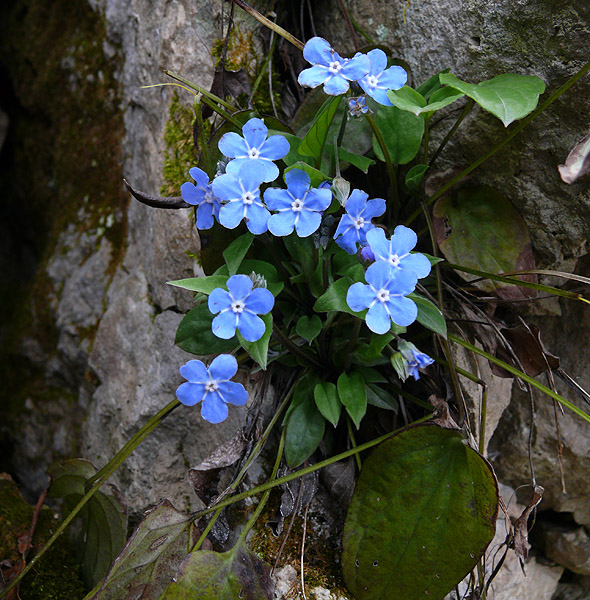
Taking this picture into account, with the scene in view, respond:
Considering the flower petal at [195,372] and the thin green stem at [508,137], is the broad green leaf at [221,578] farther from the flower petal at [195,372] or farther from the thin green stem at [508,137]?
the thin green stem at [508,137]

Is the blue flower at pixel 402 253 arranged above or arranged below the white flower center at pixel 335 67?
below

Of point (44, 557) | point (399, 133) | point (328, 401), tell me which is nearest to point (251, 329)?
point (328, 401)

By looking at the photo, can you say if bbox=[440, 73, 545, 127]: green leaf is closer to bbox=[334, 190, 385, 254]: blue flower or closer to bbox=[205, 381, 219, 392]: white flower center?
bbox=[334, 190, 385, 254]: blue flower

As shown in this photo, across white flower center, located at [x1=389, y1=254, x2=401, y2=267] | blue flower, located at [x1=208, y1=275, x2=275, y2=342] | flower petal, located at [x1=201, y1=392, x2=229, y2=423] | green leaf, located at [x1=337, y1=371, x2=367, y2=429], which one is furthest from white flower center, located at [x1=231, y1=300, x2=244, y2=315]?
green leaf, located at [x1=337, y1=371, x2=367, y2=429]

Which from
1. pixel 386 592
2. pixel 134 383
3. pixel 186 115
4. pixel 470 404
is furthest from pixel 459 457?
pixel 186 115

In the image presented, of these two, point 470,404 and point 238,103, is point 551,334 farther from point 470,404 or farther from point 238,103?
point 238,103

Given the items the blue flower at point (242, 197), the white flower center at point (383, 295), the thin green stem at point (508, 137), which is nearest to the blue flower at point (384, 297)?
the white flower center at point (383, 295)

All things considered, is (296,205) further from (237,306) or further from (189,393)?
(189,393)
